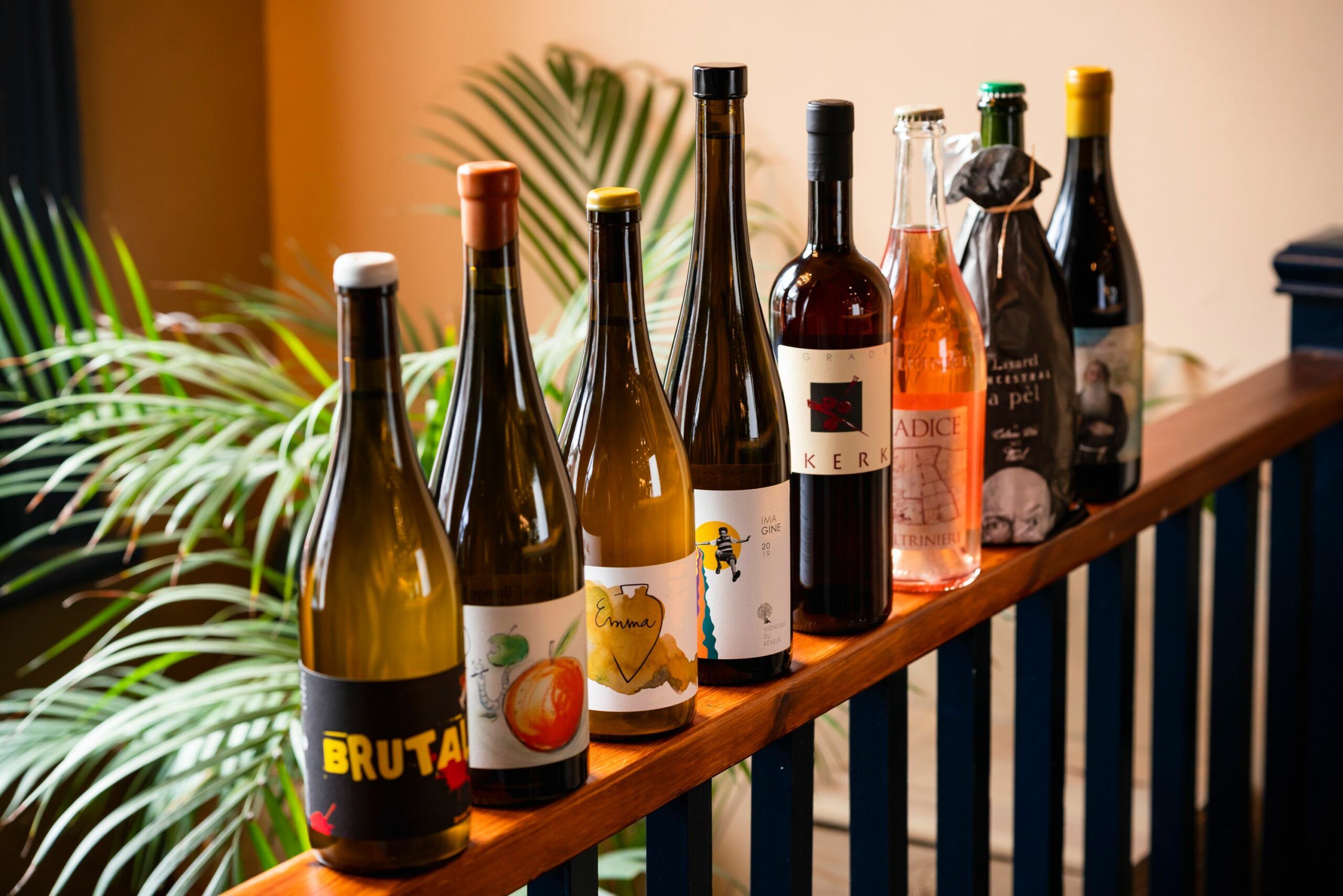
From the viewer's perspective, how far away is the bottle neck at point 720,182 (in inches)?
22.1

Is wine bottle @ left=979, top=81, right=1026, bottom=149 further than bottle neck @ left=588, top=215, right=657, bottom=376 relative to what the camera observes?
Yes

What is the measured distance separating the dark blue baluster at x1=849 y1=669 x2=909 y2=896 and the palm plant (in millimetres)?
472

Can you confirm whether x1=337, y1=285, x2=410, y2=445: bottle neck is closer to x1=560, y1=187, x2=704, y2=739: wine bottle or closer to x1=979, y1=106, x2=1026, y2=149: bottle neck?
x1=560, y1=187, x2=704, y2=739: wine bottle

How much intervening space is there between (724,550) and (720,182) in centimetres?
16

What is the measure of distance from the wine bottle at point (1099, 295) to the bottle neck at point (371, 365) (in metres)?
0.52

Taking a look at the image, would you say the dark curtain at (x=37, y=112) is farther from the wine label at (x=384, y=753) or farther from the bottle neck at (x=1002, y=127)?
the wine label at (x=384, y=753)

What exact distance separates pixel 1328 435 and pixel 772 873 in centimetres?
89

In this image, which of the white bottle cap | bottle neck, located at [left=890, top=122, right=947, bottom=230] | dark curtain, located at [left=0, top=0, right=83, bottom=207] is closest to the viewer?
the white bottle cap

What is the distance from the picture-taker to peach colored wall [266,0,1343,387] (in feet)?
5.78

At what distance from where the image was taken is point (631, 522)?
0.56m

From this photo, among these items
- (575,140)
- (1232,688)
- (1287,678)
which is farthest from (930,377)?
(575,140)

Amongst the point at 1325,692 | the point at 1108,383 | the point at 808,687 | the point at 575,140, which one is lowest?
the point at 1325,692

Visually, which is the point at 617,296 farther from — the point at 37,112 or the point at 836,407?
the point at 37,112

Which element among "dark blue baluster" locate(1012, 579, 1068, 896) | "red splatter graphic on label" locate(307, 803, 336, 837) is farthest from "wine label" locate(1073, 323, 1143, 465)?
"red splatter graphic on label" locate(307, 803, 336, 837)
